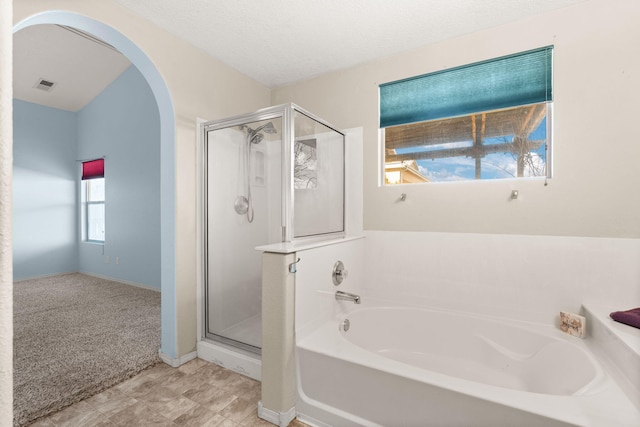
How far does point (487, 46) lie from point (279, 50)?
5.09ft

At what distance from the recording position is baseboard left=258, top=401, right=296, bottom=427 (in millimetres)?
1620

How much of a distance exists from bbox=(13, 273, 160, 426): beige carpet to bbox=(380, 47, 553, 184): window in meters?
2.47

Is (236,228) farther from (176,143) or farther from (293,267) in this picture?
(293,267)

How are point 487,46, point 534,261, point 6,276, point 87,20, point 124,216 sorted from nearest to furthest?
point 6,276 < point 87,20 < point 534,261 < point 487,46 < point 124,216

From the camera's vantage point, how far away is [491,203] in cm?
212

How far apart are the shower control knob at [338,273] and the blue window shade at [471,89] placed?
48.6 inches

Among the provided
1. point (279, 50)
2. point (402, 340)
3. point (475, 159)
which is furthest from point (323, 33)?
point (402, 340)

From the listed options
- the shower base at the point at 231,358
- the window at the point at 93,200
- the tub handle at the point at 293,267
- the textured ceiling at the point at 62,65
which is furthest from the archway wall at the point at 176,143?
the window at the point at 93,200

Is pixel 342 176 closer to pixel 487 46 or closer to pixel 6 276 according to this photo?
pixel 487 46

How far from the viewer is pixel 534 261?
1998mm

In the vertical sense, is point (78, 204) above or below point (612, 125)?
below

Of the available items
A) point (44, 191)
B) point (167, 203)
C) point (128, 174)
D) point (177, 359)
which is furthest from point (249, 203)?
point (44, 191)

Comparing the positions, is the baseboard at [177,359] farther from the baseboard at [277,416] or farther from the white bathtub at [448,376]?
the white bathtub at [448,376]

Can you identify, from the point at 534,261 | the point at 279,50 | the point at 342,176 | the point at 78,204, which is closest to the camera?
the point at 534,261
